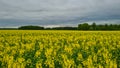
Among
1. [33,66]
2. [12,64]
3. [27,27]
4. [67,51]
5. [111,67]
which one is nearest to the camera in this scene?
[111,67]

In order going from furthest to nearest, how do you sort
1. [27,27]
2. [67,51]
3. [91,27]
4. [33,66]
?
[91,27]
[27,27]
[67,51]
[33,66]

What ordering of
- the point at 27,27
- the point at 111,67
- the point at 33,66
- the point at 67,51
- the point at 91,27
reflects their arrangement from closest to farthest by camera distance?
the point at 111,67 < the point at 33,66 < the point at 67,51 < the point at 27,27 < the point at 91,27

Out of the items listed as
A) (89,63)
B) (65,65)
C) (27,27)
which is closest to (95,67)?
(89,63)

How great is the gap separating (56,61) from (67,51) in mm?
1804

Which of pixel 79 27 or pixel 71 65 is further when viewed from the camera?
pixel 79 27

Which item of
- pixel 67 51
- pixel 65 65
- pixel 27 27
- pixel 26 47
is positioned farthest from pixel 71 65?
pixel 27 27

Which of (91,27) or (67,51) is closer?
(67,51)

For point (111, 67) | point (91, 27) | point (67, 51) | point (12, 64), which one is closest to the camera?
point (111, 67)

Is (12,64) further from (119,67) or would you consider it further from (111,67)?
(119,67)

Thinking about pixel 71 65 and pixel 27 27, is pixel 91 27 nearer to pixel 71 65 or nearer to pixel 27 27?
pixel 27 27

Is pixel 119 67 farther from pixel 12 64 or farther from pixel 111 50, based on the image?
pixel 111 50

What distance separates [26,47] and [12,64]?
18.1 feet

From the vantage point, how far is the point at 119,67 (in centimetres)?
797

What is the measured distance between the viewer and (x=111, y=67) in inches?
236
